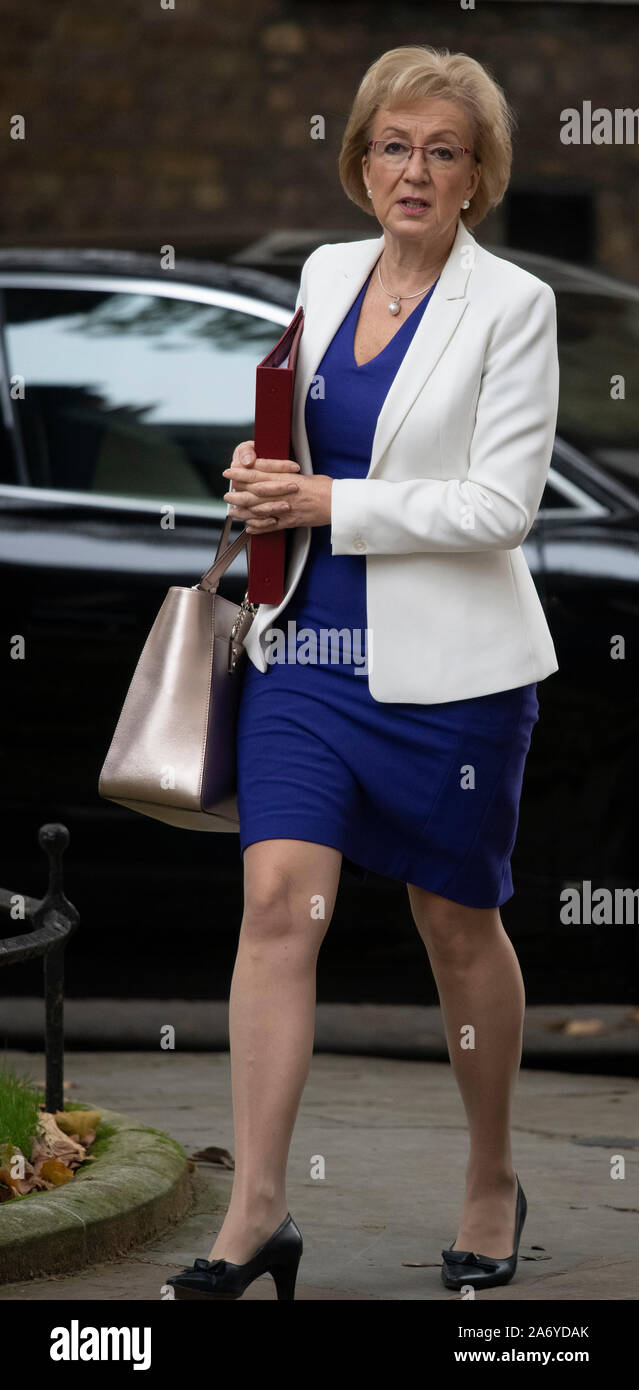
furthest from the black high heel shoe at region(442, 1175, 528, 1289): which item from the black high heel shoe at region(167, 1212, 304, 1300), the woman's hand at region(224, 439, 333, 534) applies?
the woman's hand at region(224, 439, 333, 534)

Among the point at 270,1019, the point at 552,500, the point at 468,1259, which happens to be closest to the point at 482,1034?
the point at 468,1259

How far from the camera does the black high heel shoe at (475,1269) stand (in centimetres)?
327

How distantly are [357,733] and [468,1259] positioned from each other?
2.96ft

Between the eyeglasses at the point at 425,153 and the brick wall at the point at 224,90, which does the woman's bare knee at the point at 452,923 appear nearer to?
the eyeglasses at the point at 425,153

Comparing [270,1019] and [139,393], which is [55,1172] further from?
[139,393]

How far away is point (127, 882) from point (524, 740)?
6.24 ft

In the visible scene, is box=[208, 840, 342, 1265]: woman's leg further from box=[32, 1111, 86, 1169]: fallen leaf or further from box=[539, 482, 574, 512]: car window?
box=[539, 482, 574, 512]: car window

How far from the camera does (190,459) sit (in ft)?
16.4

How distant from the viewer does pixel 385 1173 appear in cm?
Result: 401

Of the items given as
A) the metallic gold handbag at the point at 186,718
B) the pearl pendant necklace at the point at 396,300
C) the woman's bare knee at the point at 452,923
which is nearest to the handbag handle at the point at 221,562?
the metallic gold handbag at the point at 186,718

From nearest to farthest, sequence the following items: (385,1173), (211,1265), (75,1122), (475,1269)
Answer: (211,1265) → (475,1269) → (75,1122) → (385,1173)

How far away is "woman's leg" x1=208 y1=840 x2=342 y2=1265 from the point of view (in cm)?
292

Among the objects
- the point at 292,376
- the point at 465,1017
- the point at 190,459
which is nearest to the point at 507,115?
the point at 292,376
